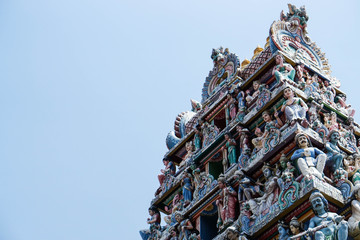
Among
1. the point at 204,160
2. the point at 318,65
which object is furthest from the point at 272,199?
the point at 318,65

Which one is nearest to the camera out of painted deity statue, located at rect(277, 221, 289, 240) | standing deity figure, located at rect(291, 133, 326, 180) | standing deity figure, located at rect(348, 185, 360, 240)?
standing deity figure, located at rect(348, 185, 360, 240)

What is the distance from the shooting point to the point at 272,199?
20.7 m

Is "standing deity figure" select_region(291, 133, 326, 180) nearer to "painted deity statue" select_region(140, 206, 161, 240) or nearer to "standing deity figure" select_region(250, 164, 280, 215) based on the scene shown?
"standing deity figure" select_region(250, 164, 280, 215)

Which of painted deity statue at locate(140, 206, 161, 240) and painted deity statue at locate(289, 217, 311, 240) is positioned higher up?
painted deity statue at locate(140, 206, 161, 240)

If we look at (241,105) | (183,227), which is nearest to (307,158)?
(183,227)

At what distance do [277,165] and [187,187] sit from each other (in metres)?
3.86

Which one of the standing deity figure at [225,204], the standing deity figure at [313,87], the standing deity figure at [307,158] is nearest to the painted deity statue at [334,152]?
the standing deity figure at [307,158]

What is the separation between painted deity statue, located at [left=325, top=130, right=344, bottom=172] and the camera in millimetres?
20812

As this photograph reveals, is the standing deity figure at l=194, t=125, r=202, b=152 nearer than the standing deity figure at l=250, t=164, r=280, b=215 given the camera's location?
No

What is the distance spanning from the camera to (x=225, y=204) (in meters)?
22.2

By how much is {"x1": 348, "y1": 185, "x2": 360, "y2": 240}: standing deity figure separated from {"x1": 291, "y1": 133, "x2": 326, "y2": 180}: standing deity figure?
3.12 feet

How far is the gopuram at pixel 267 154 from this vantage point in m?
19.6

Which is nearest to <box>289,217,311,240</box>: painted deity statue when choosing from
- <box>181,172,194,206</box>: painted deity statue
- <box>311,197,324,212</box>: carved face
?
<box>311,197,324,212</box>: carved face

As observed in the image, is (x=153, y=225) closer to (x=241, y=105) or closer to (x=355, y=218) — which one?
(x=241, y=105)
